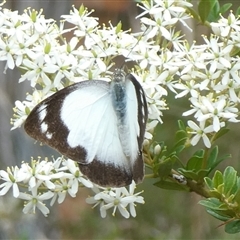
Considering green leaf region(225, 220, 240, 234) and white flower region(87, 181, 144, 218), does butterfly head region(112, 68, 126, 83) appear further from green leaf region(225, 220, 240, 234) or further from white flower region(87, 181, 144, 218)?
green leaf region(225, 220, 240, 234)

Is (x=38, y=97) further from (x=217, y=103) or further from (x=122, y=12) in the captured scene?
(x=122, y=12)

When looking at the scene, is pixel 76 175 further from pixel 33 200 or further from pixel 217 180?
pixel 217 180

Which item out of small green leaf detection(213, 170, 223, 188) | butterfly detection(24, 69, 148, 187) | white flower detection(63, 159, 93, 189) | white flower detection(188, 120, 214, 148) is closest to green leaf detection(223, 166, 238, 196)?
small green leaf detection(213, 170, 223, 188)

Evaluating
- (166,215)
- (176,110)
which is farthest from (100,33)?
(166,215)

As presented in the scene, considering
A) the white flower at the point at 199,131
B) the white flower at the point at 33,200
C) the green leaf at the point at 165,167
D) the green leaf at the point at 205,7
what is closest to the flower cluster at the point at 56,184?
the white flower at the point at 33,200

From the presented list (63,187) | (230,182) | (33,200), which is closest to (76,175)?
(63,187)

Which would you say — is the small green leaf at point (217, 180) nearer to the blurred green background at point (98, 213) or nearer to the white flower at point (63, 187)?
the white flower at point (63, 187)
